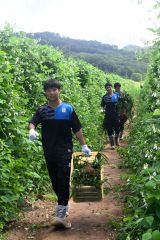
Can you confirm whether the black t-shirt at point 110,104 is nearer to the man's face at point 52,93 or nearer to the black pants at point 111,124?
the black pants at point 111,124

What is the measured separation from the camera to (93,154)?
28.0 ft

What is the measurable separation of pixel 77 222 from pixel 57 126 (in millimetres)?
1558

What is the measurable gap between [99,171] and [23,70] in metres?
2.77

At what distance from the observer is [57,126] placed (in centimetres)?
688

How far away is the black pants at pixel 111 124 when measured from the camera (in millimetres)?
14993

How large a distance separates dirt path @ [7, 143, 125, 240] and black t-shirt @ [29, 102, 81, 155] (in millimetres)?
1146

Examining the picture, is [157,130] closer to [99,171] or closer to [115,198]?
[99,171]

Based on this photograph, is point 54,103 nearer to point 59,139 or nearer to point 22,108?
point 59,139

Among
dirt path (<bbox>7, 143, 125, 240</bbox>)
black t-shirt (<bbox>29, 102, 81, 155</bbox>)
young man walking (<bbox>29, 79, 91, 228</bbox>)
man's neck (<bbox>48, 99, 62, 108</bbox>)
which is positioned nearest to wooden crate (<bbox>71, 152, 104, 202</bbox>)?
dirt path (<bbox>7, 143, 125, 240</bbox>)

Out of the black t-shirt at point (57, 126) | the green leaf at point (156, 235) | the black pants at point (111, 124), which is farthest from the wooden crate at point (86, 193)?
the black pants at point (111, 124)

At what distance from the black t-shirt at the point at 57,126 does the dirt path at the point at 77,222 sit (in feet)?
3.76

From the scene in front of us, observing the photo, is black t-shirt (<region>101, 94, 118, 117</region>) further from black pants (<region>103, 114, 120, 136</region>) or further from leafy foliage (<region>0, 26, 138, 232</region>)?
leafy foliage (<region>0, 26, 138, 232</region>)

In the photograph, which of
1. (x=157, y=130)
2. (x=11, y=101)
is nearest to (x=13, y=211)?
(x=11, y=101)

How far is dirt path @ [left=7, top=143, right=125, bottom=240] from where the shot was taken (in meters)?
6.60
